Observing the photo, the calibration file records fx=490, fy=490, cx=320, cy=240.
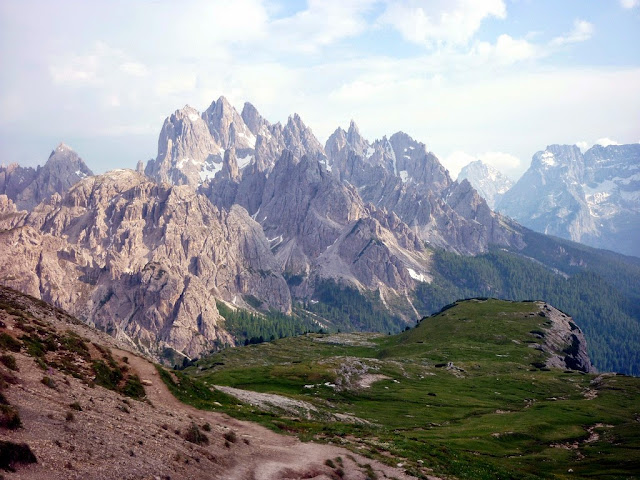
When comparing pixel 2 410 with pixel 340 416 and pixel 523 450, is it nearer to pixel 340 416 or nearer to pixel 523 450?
pixel 340 416

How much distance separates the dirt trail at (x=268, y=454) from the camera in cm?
3884

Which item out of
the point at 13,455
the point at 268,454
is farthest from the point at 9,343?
the point at 268,454

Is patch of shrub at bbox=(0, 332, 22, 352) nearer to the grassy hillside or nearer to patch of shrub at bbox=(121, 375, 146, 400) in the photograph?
patch of shrub at bbox=(121, 375, 146, 400)

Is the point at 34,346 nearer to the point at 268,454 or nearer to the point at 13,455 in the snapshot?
the point at 13,455

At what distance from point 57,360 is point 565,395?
124 m

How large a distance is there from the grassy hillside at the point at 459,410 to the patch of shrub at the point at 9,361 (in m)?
19.9

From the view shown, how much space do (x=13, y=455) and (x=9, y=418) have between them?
3881 mm

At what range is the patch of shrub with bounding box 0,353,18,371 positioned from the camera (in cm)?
3797

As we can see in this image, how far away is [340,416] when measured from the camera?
8369 cm

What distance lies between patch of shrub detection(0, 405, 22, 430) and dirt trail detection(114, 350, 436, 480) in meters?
14.3

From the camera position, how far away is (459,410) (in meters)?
104

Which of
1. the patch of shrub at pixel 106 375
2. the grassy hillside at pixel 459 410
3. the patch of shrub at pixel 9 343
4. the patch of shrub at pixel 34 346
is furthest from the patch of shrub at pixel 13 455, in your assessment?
the grassy hillside at pixel 459 410

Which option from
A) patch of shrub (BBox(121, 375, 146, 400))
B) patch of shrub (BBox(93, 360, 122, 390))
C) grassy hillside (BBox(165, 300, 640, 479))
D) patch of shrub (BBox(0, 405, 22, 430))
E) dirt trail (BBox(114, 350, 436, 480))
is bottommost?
grassy hillside (BBox(165, 300, 640, 479))

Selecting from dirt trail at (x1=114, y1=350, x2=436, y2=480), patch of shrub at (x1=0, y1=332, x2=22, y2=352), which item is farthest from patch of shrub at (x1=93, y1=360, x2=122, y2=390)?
patch of shrub at (x1=0, y1=332, x2=22, y2=352)
